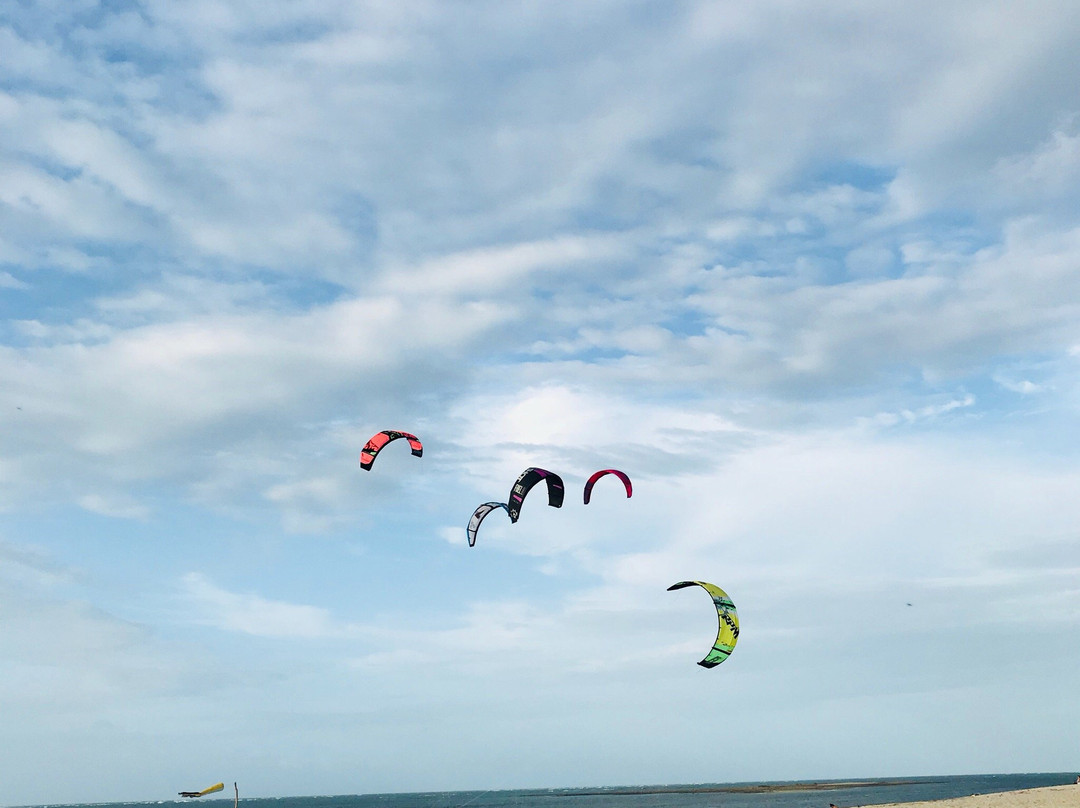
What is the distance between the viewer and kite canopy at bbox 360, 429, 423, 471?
37031 mm

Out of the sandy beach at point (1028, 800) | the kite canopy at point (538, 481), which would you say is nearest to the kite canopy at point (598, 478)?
the kite canopy at point (538, 481)

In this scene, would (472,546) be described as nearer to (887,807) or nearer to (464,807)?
(887,807)

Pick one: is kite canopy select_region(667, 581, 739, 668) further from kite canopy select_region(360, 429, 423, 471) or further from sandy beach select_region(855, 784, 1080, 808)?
sandy beach select_region(855, 784, 1080, 808)

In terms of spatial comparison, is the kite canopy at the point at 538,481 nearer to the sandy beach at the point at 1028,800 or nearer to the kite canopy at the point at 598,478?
the kite canopy at the point at 598,478

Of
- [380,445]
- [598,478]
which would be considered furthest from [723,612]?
[380,445]

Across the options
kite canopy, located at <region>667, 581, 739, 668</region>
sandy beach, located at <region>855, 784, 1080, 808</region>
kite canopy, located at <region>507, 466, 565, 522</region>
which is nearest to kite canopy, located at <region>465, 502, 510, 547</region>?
kite canopy, located at <region>507, 466, 565, 522</region>

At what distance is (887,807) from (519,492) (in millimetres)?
36719

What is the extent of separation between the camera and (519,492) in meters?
37.3

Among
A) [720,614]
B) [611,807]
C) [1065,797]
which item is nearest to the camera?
[720,614]

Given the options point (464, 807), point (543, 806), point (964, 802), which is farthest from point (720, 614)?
point (464, 807)

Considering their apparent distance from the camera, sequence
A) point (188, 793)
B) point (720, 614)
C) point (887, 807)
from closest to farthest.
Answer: point (188, 793) → point (720, 614) → point (887, 807)

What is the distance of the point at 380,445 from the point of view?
3759 centimetres

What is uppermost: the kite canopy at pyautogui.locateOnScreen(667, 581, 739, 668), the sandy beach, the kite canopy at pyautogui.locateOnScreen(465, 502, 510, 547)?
the kite canopy at pyautogui.locateOnScreen(465, 502, 510, 547)

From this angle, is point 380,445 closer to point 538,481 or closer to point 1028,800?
point 538,481
